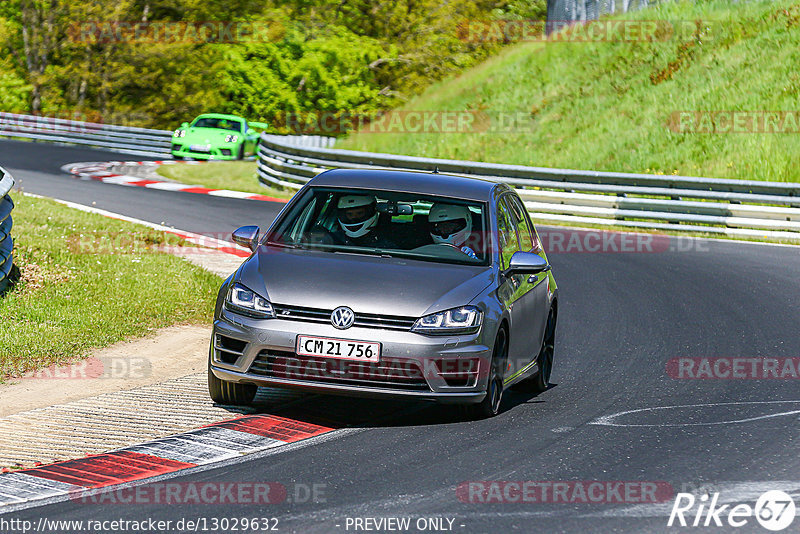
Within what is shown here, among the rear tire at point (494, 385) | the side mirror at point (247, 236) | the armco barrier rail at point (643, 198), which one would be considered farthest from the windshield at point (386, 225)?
the armco barrier rail at point (643, 198)

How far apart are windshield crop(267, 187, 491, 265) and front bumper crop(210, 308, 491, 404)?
3.25 feet

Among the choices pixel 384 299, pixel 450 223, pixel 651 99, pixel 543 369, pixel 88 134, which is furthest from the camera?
pixel 88 134

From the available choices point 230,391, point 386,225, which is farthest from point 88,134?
point 230,391

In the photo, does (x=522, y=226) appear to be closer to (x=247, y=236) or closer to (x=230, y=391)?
→ (x=247, y=236)

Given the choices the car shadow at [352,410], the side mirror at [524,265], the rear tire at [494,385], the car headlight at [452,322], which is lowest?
the car shadow at [352,410]

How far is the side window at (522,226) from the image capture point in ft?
30.5

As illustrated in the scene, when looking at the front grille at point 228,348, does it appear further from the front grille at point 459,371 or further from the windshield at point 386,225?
the front grille at point 459,371

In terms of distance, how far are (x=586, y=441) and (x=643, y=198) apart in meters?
15.7

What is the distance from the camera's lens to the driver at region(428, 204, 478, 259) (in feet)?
27.9

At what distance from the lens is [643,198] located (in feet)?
73.8

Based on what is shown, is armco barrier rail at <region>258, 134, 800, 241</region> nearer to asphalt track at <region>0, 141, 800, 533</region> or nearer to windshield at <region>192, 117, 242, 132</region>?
asphalt track at <region>0, 141, 800, 533</region>

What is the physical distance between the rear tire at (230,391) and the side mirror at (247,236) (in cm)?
102

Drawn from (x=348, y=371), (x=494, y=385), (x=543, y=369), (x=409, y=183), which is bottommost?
(x=543, y=369)

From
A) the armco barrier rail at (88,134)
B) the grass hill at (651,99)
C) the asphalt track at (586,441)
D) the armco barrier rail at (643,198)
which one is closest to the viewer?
the asphalt track at (586,441)
